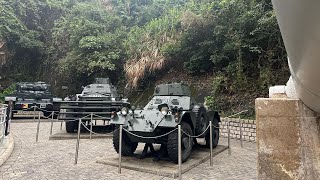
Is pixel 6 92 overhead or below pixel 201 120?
overhead

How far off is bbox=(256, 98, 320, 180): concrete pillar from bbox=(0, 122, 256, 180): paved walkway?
1309 millimetres

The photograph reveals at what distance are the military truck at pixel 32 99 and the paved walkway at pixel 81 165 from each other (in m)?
6.04

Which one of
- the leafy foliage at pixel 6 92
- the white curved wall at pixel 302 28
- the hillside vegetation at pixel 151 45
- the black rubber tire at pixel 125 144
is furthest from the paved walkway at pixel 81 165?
the leafy foliage at pixel 6 92

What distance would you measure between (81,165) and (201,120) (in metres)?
3.13

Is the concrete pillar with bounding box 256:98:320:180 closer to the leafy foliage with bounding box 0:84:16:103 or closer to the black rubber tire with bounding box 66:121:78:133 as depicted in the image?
the black rubber tire with bounding box 66:121:78:133

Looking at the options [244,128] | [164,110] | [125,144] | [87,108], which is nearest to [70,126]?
[87,108]

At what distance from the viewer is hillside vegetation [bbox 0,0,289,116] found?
10.8m

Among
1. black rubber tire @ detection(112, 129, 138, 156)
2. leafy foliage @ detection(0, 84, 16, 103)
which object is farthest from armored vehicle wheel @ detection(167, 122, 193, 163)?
leafy foliage @ detection(0, 84, 16, 103)

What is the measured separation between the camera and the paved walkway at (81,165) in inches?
186

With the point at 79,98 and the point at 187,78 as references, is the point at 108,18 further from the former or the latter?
the point at 79,98

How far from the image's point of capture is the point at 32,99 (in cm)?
1369

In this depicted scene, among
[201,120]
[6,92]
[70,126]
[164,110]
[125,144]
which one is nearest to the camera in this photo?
[164,110]

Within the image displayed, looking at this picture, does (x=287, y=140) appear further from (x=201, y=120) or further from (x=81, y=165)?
(x=81, y=165)

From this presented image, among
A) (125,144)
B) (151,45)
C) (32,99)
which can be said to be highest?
(151,45)
